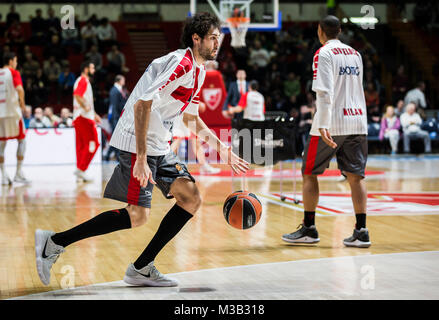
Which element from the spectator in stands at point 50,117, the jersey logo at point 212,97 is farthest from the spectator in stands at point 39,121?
the jersey logo at point 212,97

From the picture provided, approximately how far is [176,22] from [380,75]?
6839 millimetres

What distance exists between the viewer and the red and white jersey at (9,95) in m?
10.7

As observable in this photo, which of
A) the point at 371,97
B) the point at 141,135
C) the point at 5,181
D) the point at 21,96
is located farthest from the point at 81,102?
the point at 371,97

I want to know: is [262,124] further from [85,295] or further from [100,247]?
[85,295]

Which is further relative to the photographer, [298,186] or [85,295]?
[298,186]

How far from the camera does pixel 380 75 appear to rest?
2098 cm

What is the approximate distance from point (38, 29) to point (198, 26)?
17.4 m

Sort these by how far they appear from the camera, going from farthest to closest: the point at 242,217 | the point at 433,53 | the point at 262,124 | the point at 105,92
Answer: the point at 433,53 < the point at 105,92 < the point at 262,124 < the point at 242,217

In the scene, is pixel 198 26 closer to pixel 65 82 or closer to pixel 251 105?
pixel 251 105

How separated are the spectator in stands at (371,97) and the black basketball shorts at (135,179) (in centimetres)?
1420

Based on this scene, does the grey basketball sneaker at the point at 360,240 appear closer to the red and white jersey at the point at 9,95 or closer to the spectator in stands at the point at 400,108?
the red and white jersey at the point at 9,95

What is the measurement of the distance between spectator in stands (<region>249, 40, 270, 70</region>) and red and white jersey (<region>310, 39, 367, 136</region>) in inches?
563

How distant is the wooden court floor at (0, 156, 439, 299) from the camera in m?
4.99

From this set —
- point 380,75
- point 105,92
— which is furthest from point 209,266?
point 380,75
